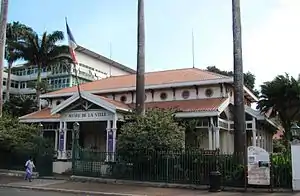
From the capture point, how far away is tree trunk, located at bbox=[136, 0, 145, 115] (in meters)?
23.7

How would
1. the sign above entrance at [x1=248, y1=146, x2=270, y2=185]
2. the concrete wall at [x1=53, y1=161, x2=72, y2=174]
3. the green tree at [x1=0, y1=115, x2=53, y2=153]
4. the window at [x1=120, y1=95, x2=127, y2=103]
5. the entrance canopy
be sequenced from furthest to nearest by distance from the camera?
the window at [x1=120, y1=95, x2=127, y2=103], the concrete wall at [x1=53, y1=161, x2=72, y2=174], the green tree at [x1=0, y1=115, x2=53, y2=153], the entrance canopy, the sign above entrance at [x1=248, y1=146, x2=270, y2=185]

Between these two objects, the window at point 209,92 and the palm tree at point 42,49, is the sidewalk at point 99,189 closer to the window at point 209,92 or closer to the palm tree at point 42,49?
the window at point 209,92

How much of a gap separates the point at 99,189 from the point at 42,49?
2794cm

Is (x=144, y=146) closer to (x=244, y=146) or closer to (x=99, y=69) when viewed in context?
(x=244, y=146)

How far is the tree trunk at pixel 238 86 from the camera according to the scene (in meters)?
19.0

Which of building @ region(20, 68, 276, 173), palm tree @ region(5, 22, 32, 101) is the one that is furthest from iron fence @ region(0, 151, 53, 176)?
palm tree @ region(5, 22, 32, 101)

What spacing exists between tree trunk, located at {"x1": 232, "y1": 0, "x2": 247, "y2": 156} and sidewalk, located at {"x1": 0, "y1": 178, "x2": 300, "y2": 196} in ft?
9.29

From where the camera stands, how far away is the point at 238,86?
64.0ft

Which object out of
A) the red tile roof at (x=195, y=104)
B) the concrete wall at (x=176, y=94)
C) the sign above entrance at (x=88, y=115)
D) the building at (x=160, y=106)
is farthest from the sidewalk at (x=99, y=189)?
the concrete wall at (x=176, y=94)

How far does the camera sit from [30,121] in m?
31.0

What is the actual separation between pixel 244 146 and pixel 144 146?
16.9 ft

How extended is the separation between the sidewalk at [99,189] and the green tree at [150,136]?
2123mm

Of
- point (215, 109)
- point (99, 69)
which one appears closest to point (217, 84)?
point (215, 109)

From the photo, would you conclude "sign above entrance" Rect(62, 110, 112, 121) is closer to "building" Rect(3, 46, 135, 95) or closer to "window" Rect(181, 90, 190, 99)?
"window" Rect(181, 90, 190, 99)
